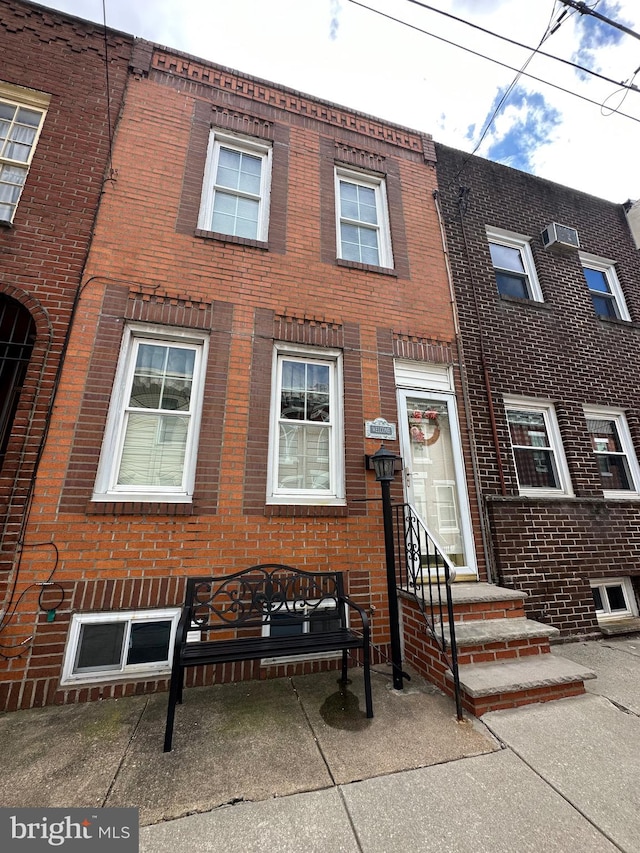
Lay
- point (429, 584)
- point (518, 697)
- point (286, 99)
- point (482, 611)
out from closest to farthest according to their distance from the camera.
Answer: point (518, 697) < point (429, 584) < point (482, 611) < point (286, 99)

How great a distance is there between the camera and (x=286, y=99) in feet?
17.4

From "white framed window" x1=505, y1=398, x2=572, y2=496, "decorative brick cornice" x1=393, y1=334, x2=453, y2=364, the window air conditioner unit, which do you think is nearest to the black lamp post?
"decorative brick cornice" x1=393, y1=334, x2=453, y2=364

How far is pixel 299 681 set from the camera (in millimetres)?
3176

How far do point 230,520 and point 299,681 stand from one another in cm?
152

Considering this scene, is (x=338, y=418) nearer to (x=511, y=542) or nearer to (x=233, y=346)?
(x=233, y=346)

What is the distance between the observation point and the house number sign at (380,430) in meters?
4.18

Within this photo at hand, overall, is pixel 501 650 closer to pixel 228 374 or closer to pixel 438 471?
pixel 438 471

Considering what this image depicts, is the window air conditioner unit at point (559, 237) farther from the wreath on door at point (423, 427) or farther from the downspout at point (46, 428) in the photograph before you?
the downspout at point (46, 428)

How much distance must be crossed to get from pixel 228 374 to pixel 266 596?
2.24 m

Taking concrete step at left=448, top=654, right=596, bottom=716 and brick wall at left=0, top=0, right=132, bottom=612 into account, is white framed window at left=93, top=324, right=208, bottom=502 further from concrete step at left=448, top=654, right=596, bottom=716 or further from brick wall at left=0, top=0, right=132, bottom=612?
concrete step at left=448, top=654, right=596, bottom=716

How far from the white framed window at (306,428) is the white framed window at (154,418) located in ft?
2.76

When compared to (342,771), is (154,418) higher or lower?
higher

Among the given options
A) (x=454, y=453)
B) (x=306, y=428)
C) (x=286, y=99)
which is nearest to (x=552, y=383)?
(x=454, y=453)

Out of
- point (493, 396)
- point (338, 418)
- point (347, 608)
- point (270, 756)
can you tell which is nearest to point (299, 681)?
point (347, 608)
